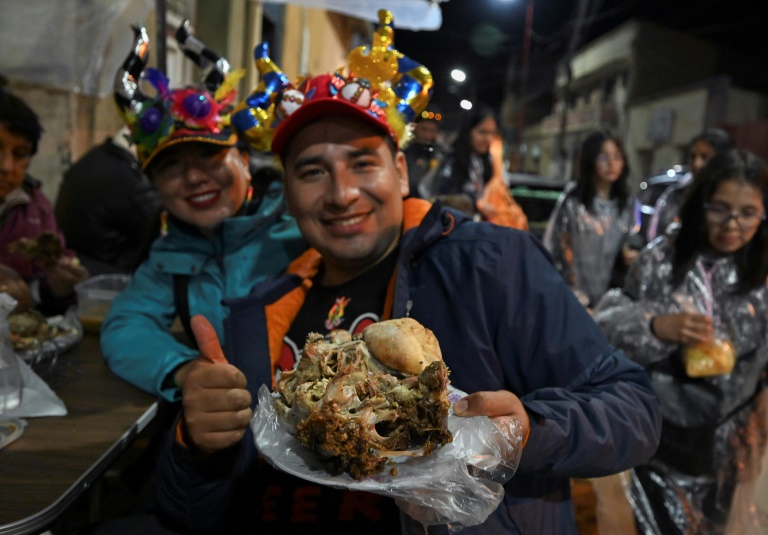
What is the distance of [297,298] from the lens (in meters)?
1.98

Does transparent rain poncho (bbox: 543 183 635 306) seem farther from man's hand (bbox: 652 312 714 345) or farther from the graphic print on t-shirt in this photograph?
the graphic print on t-shirt

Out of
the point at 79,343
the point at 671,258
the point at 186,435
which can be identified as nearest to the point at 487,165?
the point at 671,258

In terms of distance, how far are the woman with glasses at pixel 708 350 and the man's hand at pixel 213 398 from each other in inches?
74.0

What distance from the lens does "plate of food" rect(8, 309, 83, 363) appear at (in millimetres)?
2207

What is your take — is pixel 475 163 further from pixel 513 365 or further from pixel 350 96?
pixel 513 365

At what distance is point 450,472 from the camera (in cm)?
113

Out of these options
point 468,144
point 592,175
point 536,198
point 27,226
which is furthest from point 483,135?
point 27,226

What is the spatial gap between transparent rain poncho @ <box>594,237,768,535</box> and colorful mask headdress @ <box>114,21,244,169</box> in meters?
2.06

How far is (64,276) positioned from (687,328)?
294cm

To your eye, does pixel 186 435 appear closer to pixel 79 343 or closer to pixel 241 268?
pixel 241 268

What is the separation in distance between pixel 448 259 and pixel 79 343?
Result: 72.6 inches

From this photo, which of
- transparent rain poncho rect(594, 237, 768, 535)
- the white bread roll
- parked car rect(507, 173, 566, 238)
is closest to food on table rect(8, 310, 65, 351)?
the white bread roll

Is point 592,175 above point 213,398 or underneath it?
above

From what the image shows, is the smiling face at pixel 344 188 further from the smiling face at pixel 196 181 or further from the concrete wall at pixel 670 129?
the concrete wall at pixel 670 129
